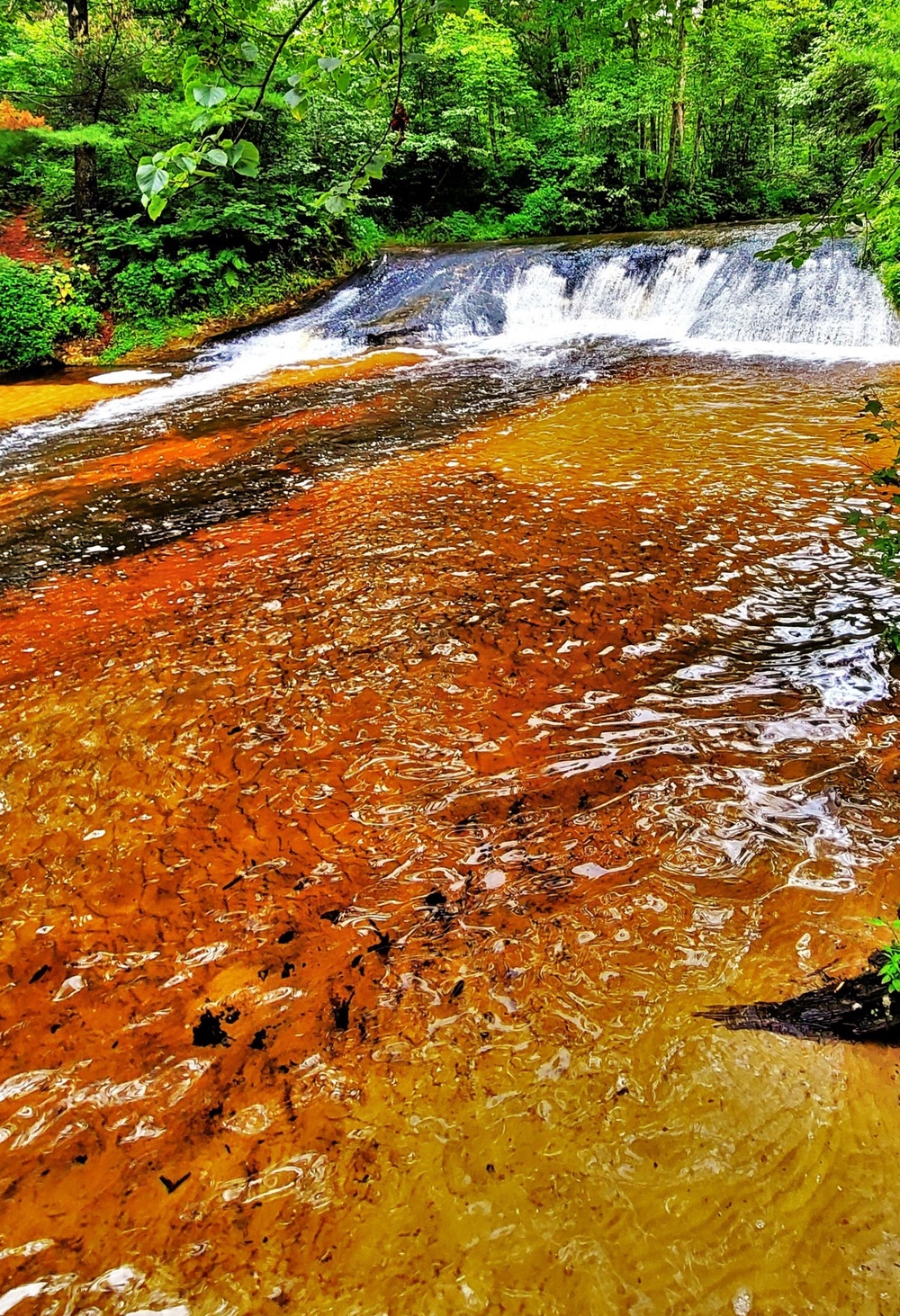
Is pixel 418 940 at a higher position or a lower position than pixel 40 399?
lower

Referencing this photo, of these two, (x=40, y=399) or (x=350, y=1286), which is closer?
(x=350, y=1286)

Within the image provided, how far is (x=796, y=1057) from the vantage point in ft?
5.41

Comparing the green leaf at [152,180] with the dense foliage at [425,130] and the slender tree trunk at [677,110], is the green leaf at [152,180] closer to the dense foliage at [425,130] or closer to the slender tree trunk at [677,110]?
the dense foliage at [425,130]

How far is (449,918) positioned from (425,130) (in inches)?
891

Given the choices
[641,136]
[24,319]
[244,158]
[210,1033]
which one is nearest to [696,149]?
[641,136]

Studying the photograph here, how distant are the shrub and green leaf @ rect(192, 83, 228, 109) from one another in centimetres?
1296

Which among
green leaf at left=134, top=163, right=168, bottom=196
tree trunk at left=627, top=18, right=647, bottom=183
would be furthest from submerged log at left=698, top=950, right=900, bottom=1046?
tree trunk at left=627, top=18, right=647, bottom=183

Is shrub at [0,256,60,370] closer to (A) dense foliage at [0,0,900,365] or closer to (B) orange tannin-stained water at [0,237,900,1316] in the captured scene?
(A) dense foliage at [0,0,900,365]

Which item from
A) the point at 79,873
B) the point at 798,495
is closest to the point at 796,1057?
the point at 79,873

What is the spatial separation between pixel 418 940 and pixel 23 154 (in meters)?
17.7

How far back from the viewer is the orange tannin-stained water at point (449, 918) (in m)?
1.39

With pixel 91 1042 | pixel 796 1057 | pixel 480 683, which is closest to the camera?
pixel 796 1057

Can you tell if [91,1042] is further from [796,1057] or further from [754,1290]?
→ [796,1057]

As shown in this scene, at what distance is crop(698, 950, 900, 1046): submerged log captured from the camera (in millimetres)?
1638
